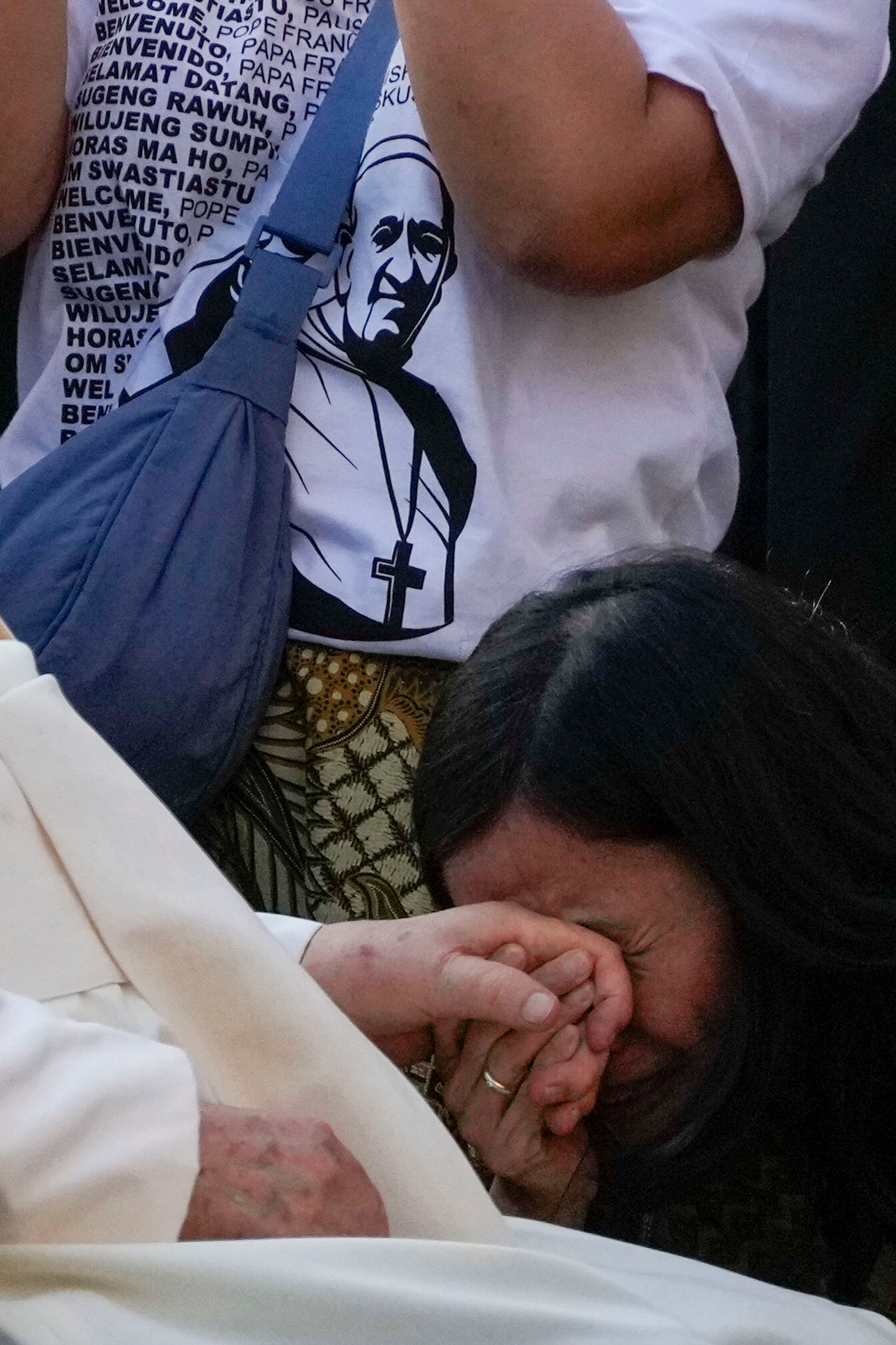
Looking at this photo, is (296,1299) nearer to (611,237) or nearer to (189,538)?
(189,538)

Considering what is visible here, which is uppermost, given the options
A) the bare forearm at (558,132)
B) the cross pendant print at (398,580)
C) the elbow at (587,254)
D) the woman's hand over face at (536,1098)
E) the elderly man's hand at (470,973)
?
the bare forearm at (558,132)

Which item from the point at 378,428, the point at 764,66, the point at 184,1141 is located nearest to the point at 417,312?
the point at 378,428

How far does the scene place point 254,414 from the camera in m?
1.37

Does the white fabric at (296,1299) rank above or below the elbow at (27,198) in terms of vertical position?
below

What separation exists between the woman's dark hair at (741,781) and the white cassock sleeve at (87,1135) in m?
0.46

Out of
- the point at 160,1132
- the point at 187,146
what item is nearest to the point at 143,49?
the point at 187,146

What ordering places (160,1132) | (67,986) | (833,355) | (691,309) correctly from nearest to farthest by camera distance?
(160,1132) < (67,986) < (691,309) < (833,355)

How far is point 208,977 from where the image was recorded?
3.05 feet

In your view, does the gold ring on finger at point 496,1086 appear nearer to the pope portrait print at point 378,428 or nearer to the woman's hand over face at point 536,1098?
the woman's hand over face at point 536,1098

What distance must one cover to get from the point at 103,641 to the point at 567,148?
0.56m

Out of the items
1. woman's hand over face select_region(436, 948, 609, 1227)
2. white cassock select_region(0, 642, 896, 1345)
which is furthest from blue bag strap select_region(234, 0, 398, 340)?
woman's hand over face select_region(436, 948, 609, 1227)

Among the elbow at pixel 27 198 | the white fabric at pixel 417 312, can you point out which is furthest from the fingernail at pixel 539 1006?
the elbow at pixel 27 198

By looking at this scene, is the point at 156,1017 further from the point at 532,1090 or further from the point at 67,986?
the point at 532,1090

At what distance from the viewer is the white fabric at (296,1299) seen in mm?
750
